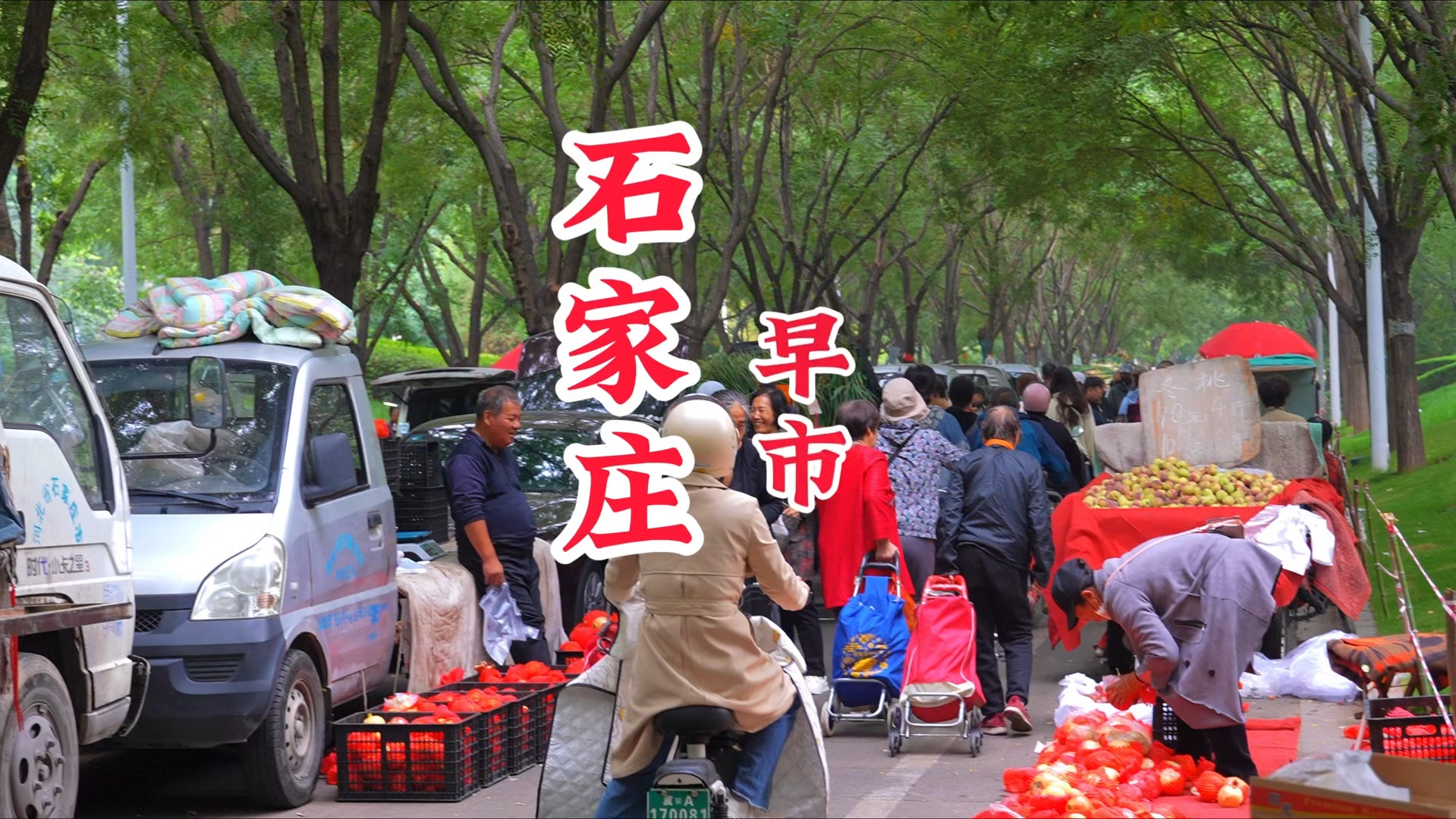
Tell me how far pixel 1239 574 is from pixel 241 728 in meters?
4.34

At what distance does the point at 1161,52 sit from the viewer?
1875cm

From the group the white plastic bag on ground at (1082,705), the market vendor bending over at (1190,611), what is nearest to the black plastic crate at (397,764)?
the market vendor bending over at (1190,611)

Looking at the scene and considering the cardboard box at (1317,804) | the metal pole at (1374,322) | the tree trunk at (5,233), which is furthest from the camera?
the metal pole at (1374,322)

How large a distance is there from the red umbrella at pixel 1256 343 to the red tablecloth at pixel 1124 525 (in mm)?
15612

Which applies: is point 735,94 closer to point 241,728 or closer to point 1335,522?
point 1335,522

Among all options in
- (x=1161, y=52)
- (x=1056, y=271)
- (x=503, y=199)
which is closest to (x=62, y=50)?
(x=503, y=199)

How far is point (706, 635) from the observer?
509 centimetres

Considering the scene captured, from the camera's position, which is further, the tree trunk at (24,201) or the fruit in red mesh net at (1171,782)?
the tree trunk at (24,201)

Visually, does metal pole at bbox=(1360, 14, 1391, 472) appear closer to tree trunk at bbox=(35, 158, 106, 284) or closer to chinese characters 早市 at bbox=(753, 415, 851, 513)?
chinese characters 早市 at bbox=(753, 415, 851, 513)

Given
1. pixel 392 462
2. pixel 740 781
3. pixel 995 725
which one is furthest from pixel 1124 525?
pixel 740 781

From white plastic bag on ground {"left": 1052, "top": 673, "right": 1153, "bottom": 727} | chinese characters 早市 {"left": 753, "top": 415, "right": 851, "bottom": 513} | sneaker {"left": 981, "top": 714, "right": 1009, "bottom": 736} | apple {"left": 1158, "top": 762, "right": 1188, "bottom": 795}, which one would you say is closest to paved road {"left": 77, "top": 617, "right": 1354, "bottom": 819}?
sneaker {"left": 981, "top": 714, "right": 1009, "bottom": 736}

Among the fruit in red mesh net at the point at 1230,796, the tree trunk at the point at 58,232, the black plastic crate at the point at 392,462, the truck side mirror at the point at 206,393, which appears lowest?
the fruit in red mesh net at the point at 1230,796

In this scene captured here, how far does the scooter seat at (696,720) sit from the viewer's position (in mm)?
4969

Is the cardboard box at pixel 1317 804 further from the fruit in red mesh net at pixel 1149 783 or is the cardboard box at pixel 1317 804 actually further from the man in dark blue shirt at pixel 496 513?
the man in dark blue shirt at pixel 496 513
